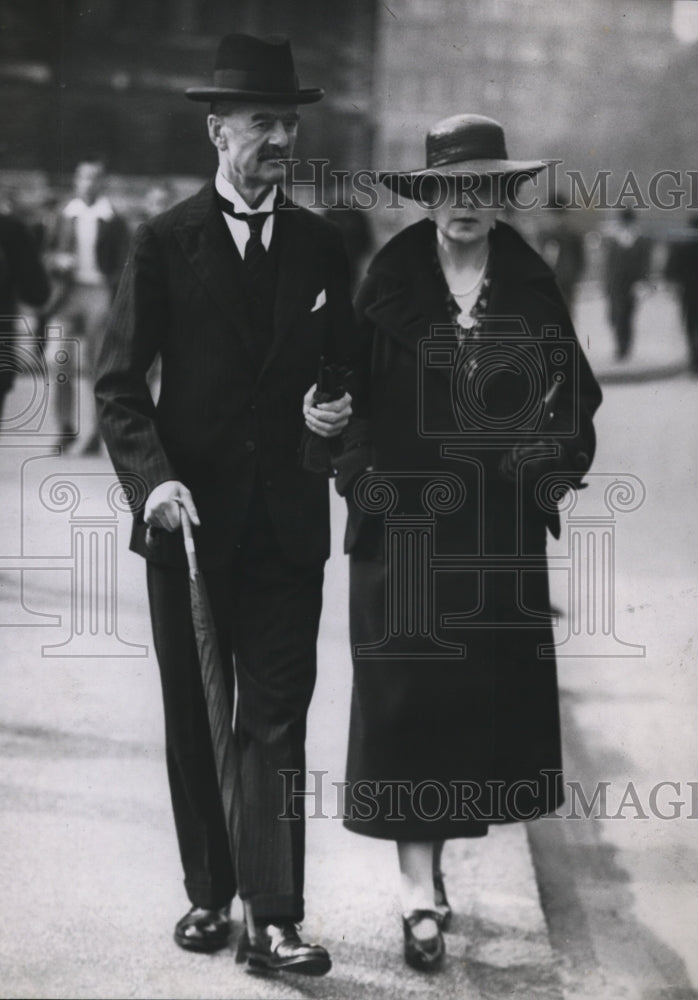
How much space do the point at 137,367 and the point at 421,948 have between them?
1.91m

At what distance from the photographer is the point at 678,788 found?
195 inches

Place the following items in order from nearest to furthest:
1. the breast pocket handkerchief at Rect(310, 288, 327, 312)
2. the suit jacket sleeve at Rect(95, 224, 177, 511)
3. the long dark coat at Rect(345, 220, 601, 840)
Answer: the suit jacket sleeve at Rect(95, 224, 177, 511), the breast pocket handkerchief at Rect(310, 288, 327, 312), the long dark coat at Rect(345, 220, 601, 840)

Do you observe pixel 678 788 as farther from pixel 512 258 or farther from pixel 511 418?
pixel 512 258

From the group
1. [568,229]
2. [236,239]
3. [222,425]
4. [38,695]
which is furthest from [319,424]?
[38,695]

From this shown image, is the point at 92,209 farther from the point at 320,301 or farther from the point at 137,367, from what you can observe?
the point at 320,301

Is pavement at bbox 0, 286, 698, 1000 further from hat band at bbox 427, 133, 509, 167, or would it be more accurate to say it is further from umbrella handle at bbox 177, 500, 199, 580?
hat band at bbox 427, 133, 509, 167

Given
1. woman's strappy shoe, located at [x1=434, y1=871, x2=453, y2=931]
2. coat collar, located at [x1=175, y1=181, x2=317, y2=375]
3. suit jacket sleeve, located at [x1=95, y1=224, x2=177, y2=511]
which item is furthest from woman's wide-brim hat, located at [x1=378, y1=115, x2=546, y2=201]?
woman's strappy shoe, located at [x1=434, y1=871, x2=453, y2=931]

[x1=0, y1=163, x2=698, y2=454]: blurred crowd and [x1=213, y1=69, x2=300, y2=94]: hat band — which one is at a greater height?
[x1=213, y1=69, x2=300, y2=94]: hat band

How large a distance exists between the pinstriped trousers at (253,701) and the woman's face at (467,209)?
99cm

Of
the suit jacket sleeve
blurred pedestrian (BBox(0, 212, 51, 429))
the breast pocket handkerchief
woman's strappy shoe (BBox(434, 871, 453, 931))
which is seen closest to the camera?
the suit jacket sleeve

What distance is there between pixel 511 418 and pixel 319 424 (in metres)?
0.60

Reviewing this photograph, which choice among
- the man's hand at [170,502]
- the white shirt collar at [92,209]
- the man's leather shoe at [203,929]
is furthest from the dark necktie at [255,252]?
the man's leather shoe at [203,929]

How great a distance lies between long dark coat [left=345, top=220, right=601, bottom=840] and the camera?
4539 millimetres

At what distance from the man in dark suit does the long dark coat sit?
185 millimetres
